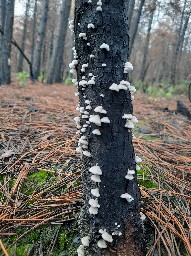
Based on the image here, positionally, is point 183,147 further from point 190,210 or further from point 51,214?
point 51,214

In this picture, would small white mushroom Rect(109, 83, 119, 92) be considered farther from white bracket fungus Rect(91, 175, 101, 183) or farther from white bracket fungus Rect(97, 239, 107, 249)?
white bracket fungus Rect(97, 239, 107, 249)

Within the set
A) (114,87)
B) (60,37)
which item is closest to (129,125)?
(114,87)

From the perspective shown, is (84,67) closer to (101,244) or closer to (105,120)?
(105,120)

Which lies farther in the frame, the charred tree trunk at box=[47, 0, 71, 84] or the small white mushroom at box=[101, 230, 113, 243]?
the charred tree trunk at box=[47, 0, 71, 84]

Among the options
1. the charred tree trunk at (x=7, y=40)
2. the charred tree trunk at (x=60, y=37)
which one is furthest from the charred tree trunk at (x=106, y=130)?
the charred tree trunk at (x=60, y=37)

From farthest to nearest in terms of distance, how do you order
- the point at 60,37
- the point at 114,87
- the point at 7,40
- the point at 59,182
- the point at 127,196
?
the point at 60,37 → the point at 7,40 → the point at 59,182 → the point at 127,196 → the point at 114,87

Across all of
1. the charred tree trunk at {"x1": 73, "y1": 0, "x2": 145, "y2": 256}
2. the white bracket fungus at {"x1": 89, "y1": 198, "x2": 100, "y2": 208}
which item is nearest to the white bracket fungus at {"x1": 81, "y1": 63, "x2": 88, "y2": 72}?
the charred tree trunk at {"x1": 73, "y1": 0, "x2": 145, "y2": 256}

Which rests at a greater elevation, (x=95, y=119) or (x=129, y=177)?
(x=95, y=119)
